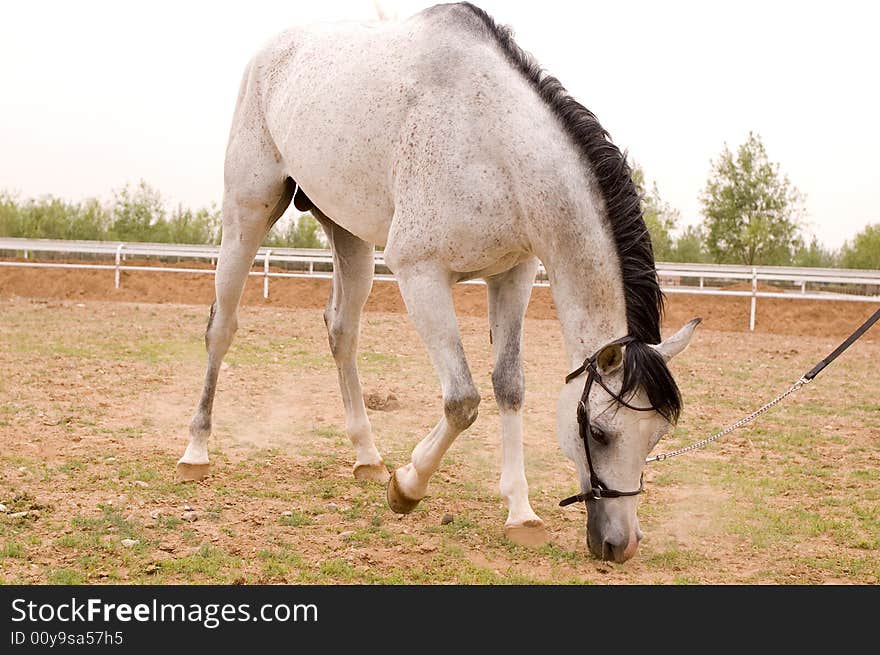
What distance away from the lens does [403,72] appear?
4.40 meters

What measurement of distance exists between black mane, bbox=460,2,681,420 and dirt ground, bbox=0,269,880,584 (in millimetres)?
1032

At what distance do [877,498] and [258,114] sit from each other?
15.5 ft

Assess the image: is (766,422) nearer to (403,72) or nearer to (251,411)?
(251,411)

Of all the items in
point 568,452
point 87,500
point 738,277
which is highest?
point 738,277

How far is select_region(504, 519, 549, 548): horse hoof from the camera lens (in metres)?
4.36

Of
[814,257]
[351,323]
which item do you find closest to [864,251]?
[814,257]

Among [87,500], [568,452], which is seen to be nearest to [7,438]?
[87,500]

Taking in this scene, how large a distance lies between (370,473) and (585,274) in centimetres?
258

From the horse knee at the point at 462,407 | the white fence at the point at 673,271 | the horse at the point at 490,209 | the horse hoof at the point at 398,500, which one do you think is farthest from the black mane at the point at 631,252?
A: the white fence at the point at 673,271

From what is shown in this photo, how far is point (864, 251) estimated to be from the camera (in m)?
29.1

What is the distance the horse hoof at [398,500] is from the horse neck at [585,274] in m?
1.24

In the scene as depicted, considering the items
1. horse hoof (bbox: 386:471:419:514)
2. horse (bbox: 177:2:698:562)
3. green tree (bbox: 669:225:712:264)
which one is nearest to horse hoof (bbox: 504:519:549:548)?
horse (bbox: 177:2:698:562)

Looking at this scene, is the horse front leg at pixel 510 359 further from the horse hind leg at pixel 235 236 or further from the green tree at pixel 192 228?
the green tree at pixel 192 228

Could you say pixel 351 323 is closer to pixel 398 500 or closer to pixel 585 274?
pixel 398 500
